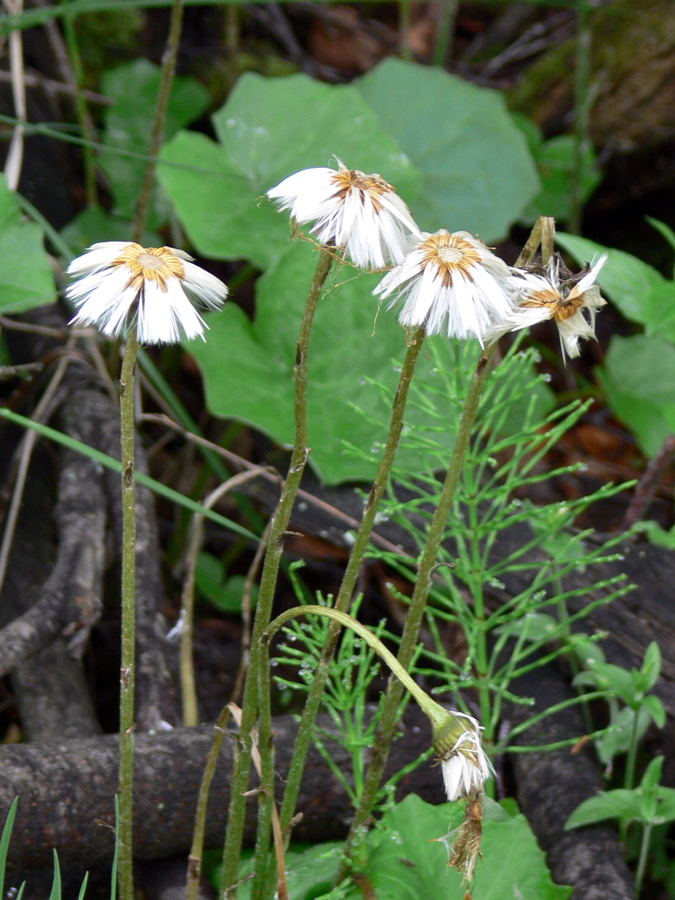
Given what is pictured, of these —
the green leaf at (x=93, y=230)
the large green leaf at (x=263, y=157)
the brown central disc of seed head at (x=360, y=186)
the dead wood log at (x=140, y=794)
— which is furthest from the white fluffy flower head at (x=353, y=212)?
the green leaf at (x=93, y=230)

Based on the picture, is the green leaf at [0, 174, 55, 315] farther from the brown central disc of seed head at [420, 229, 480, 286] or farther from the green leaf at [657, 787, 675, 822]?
the green leaf at [657, 787, 675, 822]

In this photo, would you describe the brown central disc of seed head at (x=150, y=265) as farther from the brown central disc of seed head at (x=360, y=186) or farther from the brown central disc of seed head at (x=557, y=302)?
the brown central disc of seed head at (x=557, y=302)

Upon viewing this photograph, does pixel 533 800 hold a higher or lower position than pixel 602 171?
lower

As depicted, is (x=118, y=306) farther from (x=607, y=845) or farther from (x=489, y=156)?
(x=489, y=156)

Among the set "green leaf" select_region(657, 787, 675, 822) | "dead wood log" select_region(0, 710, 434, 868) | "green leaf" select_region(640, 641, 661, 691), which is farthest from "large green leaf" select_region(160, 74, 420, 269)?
"green leaf" select_region(657, 787, 675, 822)

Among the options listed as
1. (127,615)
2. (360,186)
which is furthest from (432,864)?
(360,186)

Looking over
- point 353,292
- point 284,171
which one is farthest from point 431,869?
point 284,171
